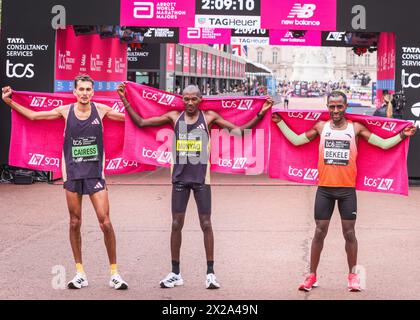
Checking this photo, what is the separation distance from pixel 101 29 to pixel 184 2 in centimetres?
390

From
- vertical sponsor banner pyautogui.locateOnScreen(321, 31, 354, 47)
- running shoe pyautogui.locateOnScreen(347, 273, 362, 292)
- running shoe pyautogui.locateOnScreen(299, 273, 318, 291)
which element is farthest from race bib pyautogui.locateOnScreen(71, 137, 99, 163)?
vertical sponsor banner pyautogui.locateOnScreen(321, 31, 354, 47)

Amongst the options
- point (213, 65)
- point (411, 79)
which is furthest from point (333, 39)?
point (213, 65)

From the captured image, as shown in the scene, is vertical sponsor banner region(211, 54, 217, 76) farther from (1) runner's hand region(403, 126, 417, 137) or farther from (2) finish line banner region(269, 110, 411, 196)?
(1) runner's hand region(403, 126, 417, 137)

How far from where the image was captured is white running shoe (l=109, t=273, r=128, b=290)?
7594 millimetres

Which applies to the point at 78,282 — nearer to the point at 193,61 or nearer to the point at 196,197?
the point at 196,197

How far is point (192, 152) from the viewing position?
7871mm

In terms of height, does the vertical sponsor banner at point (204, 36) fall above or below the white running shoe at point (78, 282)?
above

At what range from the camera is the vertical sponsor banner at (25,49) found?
1595cm

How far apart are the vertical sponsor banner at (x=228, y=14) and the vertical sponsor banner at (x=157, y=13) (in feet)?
0.67

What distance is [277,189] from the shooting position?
15.8 m

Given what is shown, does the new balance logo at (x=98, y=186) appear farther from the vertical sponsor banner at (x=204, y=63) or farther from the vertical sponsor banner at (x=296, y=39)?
the vertical sponsor banner at (x=204, y=63)

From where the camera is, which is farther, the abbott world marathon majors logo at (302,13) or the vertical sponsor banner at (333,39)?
the vertical sponsor banner at (333,39)

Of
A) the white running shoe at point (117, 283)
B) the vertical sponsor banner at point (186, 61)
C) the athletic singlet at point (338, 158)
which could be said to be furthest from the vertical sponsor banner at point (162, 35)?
the white running shoe at point (117, 283)

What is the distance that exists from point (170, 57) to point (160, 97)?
2230 cm
